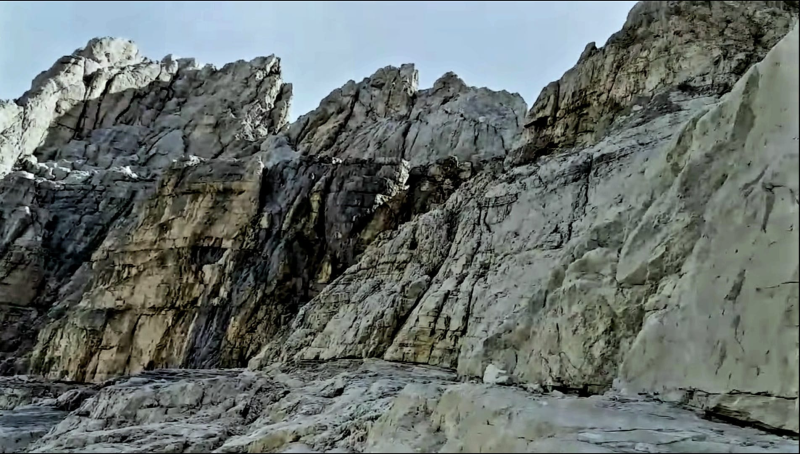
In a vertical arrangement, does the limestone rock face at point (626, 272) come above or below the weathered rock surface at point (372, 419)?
above

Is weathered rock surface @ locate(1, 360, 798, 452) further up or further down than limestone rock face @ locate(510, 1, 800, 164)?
further down

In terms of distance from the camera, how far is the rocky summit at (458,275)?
9.43 meters

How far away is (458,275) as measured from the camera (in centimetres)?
2042

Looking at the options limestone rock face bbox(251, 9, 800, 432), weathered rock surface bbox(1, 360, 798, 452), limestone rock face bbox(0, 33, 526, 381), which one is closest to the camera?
weathered rock surface bbox(1, 360, 798, 452)

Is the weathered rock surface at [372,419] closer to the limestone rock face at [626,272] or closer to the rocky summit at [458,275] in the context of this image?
the rocky summit at [458,275]

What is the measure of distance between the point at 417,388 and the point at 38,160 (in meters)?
57.1

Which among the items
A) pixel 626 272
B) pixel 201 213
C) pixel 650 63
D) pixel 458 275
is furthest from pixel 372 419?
pixel 201 213

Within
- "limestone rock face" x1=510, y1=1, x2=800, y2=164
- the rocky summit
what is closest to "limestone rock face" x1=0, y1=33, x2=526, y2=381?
the rocky summit

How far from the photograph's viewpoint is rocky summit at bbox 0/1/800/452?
9.43 metres

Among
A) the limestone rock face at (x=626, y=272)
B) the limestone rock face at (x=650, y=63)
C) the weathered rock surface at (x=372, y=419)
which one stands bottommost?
the weathered rock surface at (x=372, y=419)

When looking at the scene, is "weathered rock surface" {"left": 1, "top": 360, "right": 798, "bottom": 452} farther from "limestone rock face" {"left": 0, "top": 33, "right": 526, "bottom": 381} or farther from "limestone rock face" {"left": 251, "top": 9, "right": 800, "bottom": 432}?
"limestone rock face" {"left": 0, "top": 33, "right": 526, "bottom": 381}

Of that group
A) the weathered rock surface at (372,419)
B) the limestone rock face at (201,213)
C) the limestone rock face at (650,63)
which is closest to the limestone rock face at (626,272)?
the weathered rock surface at (372,419)

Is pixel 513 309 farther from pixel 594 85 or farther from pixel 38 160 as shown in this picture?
pixel 38 160

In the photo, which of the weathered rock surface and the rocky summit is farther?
the rocky summit
